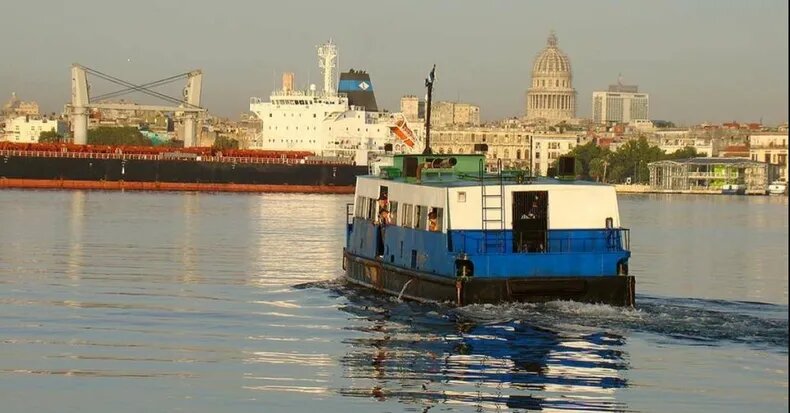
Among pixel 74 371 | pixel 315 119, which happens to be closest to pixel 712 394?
pixel 74 371

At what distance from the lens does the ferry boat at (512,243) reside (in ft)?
91.2

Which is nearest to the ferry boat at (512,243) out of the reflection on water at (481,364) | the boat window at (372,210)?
the reflection on water at (481,364)

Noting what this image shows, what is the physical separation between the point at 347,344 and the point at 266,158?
104 m

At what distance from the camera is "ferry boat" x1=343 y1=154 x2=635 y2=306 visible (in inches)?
1095

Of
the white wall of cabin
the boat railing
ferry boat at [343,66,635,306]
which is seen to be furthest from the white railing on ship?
the boat railing

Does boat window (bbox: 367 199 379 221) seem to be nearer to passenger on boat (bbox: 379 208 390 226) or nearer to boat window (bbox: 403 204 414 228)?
passenger on boat (bbox: 379 208 390 226)

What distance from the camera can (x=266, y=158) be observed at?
130 metres

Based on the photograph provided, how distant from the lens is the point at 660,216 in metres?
94.6

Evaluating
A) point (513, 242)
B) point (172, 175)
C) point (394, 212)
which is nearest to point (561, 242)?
point (513, 242)

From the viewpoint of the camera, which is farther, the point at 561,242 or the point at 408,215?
the point at 408,215

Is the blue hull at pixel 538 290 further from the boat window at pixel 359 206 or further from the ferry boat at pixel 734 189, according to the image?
the ferry boat at pixel 734 189

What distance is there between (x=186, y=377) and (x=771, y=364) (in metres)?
8.39

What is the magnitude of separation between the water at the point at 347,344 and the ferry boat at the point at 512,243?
0.34m

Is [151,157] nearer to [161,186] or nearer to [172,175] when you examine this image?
[172,175]
